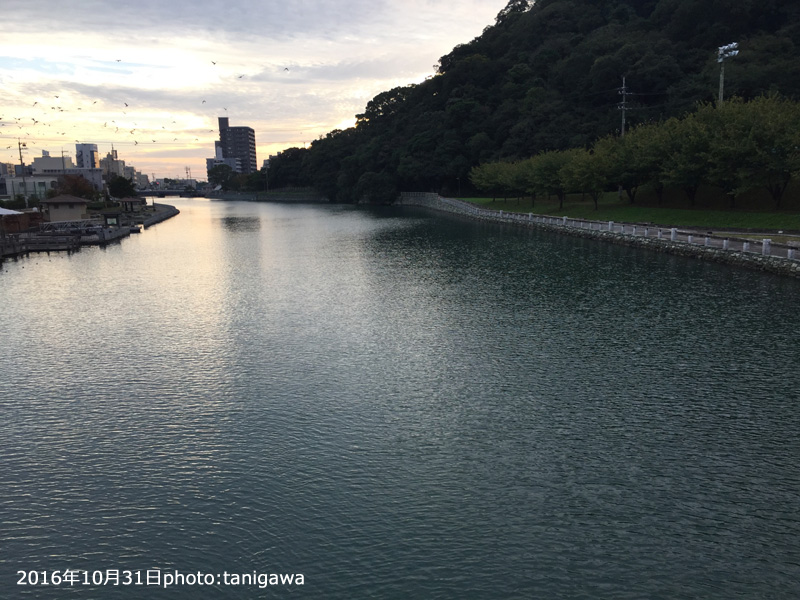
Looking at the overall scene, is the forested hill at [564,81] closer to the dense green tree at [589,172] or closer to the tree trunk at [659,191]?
the dense green tree at [589,172]

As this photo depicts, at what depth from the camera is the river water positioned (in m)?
12.1

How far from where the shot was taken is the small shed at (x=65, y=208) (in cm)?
8794

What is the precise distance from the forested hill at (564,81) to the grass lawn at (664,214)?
71.4ft

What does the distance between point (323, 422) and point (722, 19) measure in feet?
486

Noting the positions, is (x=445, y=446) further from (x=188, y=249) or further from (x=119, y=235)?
(x=119, y=235)

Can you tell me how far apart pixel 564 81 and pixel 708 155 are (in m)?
87.0

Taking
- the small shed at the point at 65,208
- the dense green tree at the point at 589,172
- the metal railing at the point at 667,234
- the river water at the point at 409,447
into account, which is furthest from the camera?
the small shed at the point at 65,208

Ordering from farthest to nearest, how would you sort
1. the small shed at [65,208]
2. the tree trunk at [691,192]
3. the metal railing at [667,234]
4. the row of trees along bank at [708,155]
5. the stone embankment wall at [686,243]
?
the small shed at [65,208] < the tree trunk at [691,192] < the row of trees along bank at [708,155] < the metal railing at [667,234] < the stone embankment wall at [686,243]

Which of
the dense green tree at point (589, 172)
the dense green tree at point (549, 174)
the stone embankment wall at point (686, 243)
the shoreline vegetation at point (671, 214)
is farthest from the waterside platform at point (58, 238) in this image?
the shoreline vegetation at point (671, 214)

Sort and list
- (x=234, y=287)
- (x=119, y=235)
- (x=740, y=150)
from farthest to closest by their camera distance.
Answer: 1. (x=119, y=235)
2. (x=740, y=150)
3. (x=234, y=287)

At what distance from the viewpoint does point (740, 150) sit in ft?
182

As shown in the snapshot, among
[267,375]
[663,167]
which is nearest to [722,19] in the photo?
[663,167]

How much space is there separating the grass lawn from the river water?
2306 centimetres

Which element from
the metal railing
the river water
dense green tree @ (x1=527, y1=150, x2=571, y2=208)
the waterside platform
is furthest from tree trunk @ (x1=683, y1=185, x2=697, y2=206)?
the waterside platform
